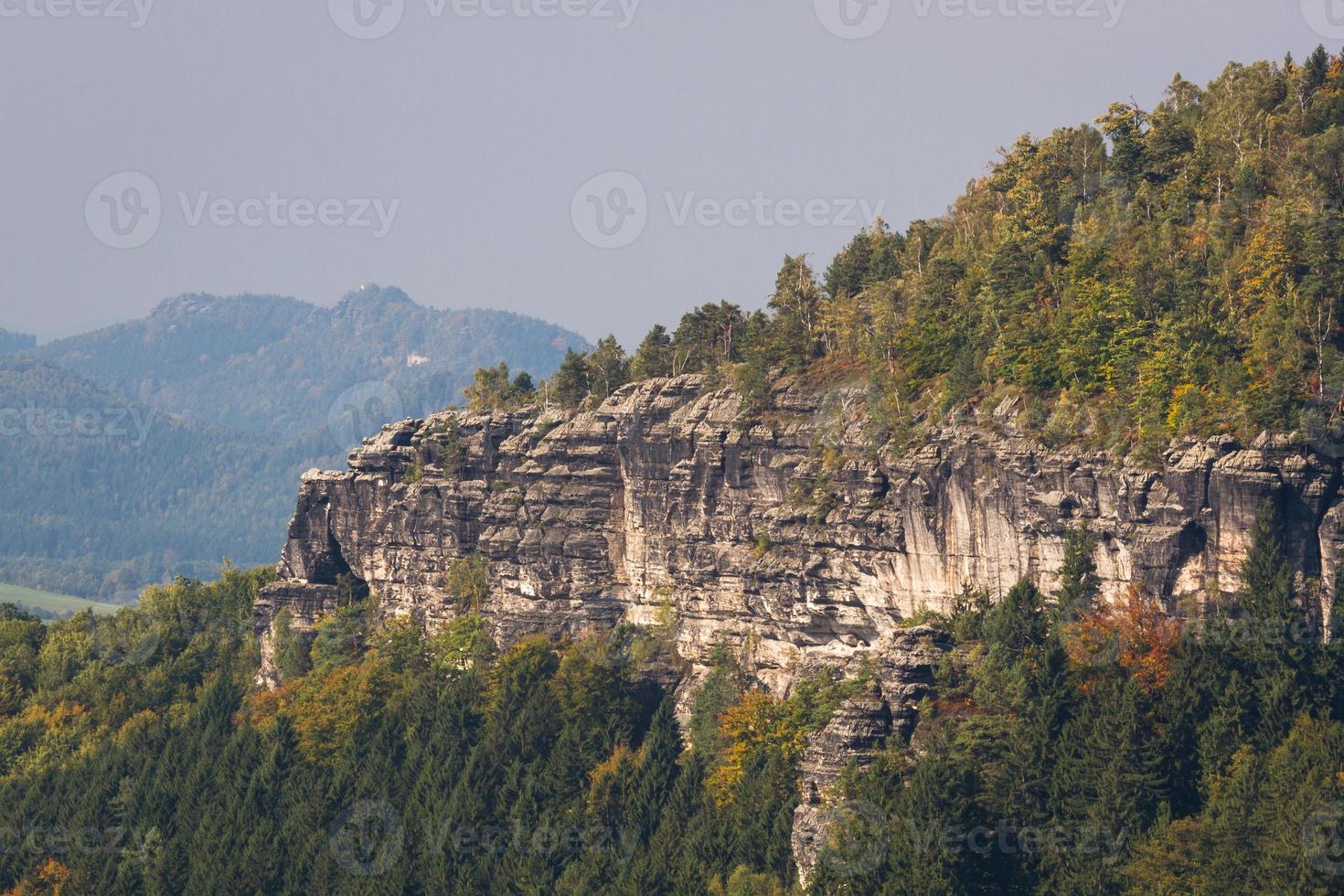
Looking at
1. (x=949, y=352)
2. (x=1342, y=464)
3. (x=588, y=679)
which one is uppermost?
(x=949, y=352)

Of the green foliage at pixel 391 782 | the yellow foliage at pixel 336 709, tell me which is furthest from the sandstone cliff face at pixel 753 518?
the yellow foliage at pixel 336 709

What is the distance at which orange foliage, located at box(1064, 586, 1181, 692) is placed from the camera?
277 feet

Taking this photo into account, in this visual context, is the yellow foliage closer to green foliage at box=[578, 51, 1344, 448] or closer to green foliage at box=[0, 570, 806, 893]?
green foliage at box=[0, 570, 806, 893]

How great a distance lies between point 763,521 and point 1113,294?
20971 mm

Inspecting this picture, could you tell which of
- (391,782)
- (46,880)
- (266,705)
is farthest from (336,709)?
(46,880)

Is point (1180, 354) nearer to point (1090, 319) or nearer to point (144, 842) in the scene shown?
point (1090, 319)

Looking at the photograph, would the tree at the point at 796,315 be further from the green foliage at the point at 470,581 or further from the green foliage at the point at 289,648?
the green foliage at the point at 289,648

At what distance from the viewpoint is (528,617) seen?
11731 centimetres

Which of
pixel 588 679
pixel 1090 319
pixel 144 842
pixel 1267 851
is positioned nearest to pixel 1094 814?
pixel 1267 851

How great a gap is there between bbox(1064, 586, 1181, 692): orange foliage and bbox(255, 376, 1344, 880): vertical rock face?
0.87 metres

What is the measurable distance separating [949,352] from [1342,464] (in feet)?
76.7

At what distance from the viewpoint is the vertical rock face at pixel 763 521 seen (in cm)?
8438

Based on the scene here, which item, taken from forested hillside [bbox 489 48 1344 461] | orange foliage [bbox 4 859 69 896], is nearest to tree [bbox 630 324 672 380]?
forested hillside [bbox 489 48 1344 461]

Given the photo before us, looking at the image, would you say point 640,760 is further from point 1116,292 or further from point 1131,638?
point 1116,292
